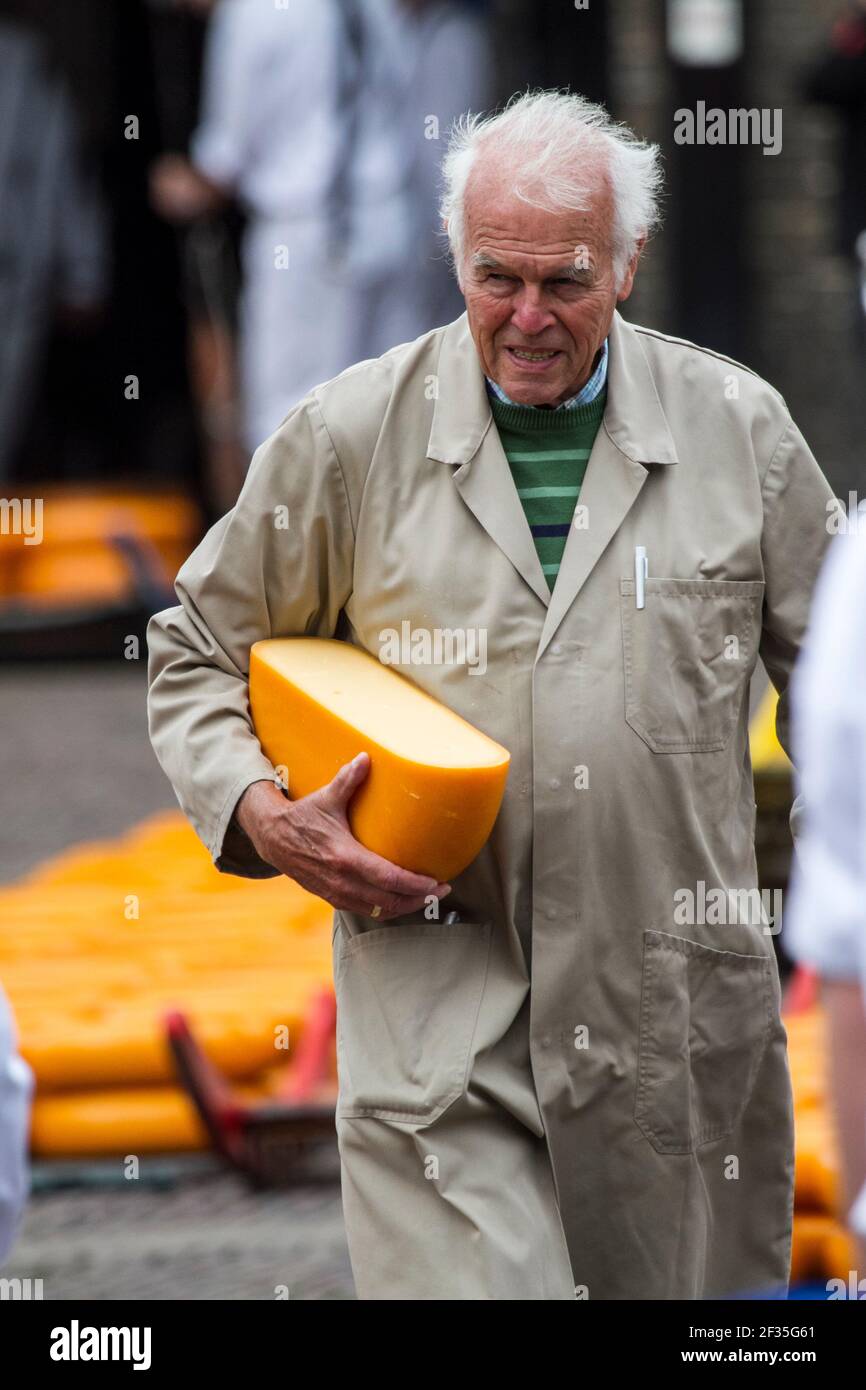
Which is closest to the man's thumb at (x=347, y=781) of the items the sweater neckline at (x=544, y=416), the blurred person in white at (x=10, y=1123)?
the sweater neckline at (x=544, y=416)

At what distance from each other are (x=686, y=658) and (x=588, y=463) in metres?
0.30

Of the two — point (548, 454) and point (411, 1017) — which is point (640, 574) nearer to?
point (548, 454)

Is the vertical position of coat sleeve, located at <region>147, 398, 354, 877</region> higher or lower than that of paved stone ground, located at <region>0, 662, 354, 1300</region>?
higher

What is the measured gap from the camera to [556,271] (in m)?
3.35

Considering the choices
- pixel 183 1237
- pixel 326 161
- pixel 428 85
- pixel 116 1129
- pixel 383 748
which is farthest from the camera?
pixel 428 85

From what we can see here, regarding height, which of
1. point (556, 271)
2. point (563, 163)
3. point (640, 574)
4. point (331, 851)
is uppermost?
point (563, 163)

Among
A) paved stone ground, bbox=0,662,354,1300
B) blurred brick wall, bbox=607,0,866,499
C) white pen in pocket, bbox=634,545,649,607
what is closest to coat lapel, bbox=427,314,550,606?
white pen in pocket, bbox=634,545,649,607

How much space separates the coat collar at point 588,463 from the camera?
3379mm

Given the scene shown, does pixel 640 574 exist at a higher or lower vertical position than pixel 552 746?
higher

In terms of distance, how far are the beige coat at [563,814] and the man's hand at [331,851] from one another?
0.21 feet

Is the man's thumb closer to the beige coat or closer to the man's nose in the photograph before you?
the beige coat

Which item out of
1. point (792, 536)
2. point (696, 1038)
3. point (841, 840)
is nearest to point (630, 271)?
point (792, 536)

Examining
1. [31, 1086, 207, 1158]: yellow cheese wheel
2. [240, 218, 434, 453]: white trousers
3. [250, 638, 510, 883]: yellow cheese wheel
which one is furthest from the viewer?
[240, 218, 434, 453]: white trousers

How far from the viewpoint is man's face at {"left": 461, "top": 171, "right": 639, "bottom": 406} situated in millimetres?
3340
